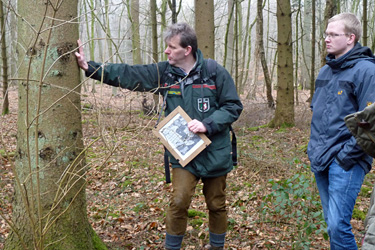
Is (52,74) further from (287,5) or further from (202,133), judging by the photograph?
(287,5)

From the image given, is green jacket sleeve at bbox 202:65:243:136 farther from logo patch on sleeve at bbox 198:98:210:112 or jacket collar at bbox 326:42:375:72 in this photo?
jacket collar at bbox 326:42:375:72

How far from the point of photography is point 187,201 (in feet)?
9.52

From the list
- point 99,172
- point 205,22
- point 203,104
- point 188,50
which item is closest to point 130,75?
point 188,50

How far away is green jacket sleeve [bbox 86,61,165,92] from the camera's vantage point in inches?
115

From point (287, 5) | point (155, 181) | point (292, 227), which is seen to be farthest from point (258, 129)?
point (292, 227)

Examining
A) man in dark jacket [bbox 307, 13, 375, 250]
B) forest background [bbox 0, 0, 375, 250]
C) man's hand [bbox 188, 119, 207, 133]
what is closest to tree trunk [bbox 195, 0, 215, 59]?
forest background [bbox 0, 0, 375, 250]

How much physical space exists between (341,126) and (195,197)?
9.31ft

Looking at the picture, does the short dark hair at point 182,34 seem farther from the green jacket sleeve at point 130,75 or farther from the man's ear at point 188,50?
the green jacket sleeve at point 130,75

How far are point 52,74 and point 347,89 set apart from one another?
2.22m

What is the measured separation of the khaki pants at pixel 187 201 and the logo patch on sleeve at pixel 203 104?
57 centimetres

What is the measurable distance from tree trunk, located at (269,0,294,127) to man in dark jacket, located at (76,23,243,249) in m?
6.24

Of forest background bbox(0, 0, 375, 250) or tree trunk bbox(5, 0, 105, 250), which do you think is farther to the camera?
tree trunk bbox(5, 0, 105, 250)

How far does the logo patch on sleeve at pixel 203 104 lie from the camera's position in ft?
9.85

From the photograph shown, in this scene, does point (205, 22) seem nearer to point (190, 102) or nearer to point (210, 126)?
point (190, 102)
